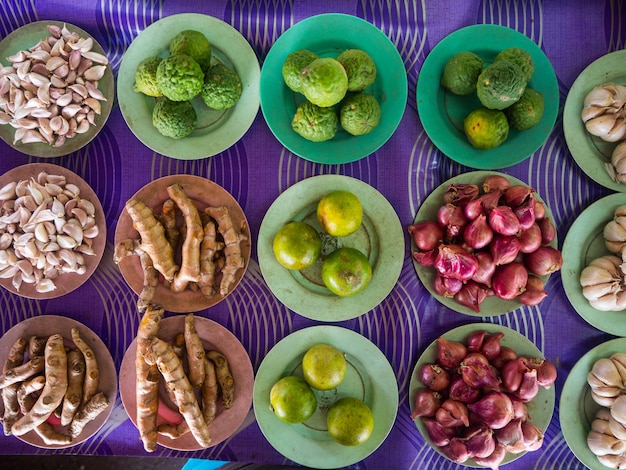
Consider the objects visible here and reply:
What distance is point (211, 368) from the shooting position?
58.4 inches

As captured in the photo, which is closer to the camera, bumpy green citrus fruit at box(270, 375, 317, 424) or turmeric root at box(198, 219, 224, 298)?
bumpy green citrus fruit at box(270, 375, 317, 424)

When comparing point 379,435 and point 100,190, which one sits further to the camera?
point 100,190

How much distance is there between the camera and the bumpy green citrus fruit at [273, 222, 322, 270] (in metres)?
1.38

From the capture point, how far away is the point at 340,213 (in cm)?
138

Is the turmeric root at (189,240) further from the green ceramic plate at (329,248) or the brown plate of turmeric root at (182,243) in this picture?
the green ceramic plate at (329,248)

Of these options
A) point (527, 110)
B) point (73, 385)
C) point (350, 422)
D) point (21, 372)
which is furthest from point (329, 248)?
point (21, 372)

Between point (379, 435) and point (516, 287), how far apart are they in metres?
0.69

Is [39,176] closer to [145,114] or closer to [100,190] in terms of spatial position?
[100,190]

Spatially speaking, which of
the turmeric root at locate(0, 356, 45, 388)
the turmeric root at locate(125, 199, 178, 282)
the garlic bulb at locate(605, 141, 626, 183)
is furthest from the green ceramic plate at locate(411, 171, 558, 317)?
the turmeric root at locate(0, 356, 45, 388)

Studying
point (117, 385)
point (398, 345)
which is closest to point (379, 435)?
point (398, 345)

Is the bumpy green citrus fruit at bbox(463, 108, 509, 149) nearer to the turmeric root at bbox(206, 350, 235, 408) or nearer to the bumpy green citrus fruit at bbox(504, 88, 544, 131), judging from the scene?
the bumpy green citrus fruit at bbox(504, 88, 544, 131)

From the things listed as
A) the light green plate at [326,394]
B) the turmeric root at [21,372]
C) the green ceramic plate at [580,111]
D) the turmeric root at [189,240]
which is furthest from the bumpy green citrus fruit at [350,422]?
the green ceramic plate at [580,111]

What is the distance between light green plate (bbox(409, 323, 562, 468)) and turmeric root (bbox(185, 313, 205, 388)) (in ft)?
2.43

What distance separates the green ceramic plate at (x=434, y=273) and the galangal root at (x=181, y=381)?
779 mm
